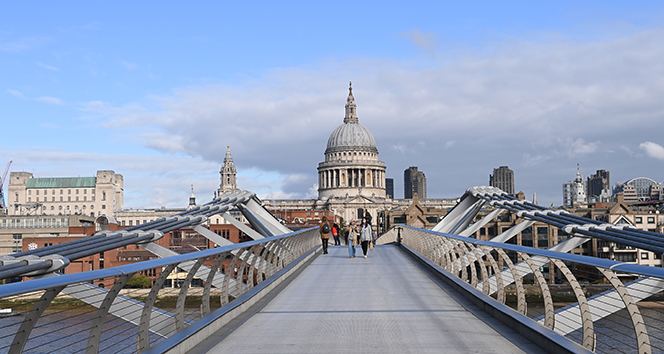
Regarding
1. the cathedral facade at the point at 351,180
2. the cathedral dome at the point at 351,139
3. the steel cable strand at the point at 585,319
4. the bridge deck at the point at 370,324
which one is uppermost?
the cathedral dome at the point at 351,139

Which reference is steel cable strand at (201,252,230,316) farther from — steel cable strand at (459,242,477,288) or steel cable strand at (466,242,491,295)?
steel cable strand at (459,242,477,288)

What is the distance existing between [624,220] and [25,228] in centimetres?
10106

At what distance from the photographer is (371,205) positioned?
166 metres

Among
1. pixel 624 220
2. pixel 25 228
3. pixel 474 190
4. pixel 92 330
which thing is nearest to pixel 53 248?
pixel 92 330

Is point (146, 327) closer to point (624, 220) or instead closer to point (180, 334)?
point (180, 334)

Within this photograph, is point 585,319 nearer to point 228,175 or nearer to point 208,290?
point 208,290

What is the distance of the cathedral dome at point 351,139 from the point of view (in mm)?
178000

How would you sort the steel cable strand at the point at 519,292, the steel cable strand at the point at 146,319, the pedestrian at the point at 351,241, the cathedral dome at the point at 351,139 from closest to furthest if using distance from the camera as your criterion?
the steel cable strand at the point at 146,319 → the steel cable strand at the point at 519,292 → the pedestrian at the point at 351,241 → the cathedral dome at the point at 351,139

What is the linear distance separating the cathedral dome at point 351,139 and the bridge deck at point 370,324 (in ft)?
536

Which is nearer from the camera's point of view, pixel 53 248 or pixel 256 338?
pixel 256 338

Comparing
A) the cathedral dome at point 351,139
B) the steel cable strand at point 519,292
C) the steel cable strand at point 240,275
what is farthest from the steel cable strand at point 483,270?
the cathedral dome at point 351,139

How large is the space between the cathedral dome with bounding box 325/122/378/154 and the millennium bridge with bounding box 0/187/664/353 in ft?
528

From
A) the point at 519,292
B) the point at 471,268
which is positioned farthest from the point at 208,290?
the point at 471,268

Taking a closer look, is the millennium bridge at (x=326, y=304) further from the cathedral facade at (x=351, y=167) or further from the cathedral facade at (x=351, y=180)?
the cathedral facade at (x=351, y=167)
